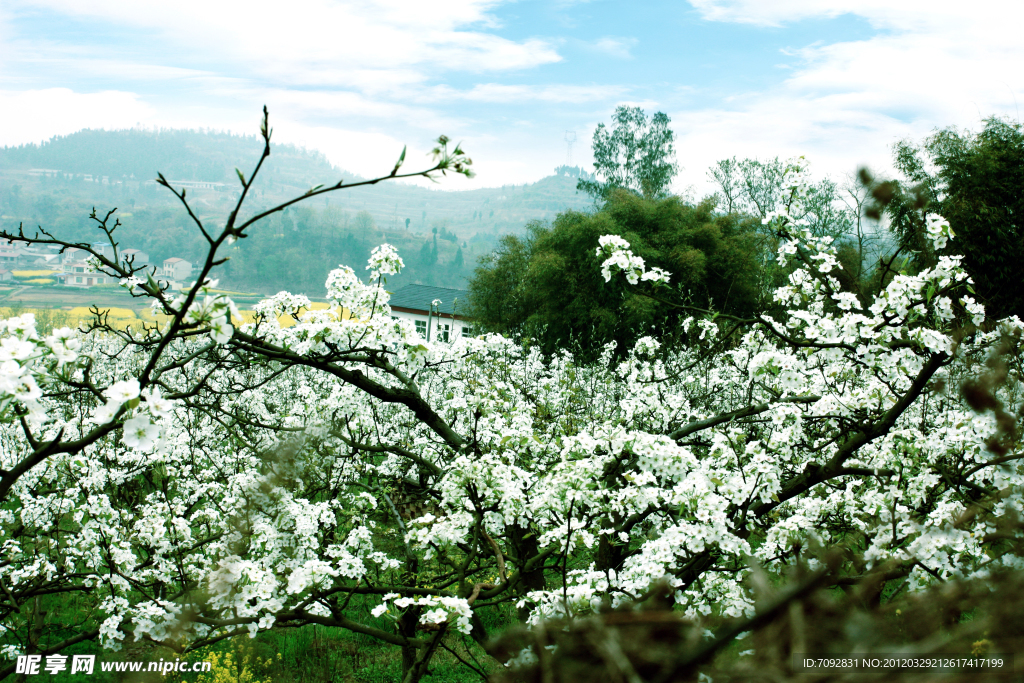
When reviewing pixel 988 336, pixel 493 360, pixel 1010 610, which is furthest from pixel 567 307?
pixel 1010 610

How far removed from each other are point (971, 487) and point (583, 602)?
8.68 ft

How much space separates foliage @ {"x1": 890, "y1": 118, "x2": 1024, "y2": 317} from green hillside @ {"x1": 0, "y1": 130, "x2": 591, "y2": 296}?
13624mm

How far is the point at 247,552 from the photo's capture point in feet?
10.5

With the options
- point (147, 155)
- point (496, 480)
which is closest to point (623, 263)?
point (496, 480)

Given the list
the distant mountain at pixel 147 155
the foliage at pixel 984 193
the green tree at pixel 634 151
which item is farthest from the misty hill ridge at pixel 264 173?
the foliage at pixel 984 193

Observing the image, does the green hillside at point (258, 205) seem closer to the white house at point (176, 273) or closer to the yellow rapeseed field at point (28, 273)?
the white house at point (176, 273)

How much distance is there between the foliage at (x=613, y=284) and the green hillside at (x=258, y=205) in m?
5.52

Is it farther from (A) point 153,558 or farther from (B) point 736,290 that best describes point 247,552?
(B) point 736,290

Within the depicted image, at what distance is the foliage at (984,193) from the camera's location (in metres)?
14.4

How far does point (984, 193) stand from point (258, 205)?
205ft

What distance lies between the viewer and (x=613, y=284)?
19.2 meters

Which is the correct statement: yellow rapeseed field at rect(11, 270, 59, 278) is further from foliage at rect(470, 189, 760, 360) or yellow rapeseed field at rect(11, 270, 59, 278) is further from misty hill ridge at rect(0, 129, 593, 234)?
misty hill ridge at rect(0, 129, 593, 234)

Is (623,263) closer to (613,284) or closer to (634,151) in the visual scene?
(613,284)

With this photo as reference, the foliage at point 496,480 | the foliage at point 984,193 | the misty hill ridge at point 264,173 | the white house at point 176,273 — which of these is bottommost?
the foliage at point 496,480
